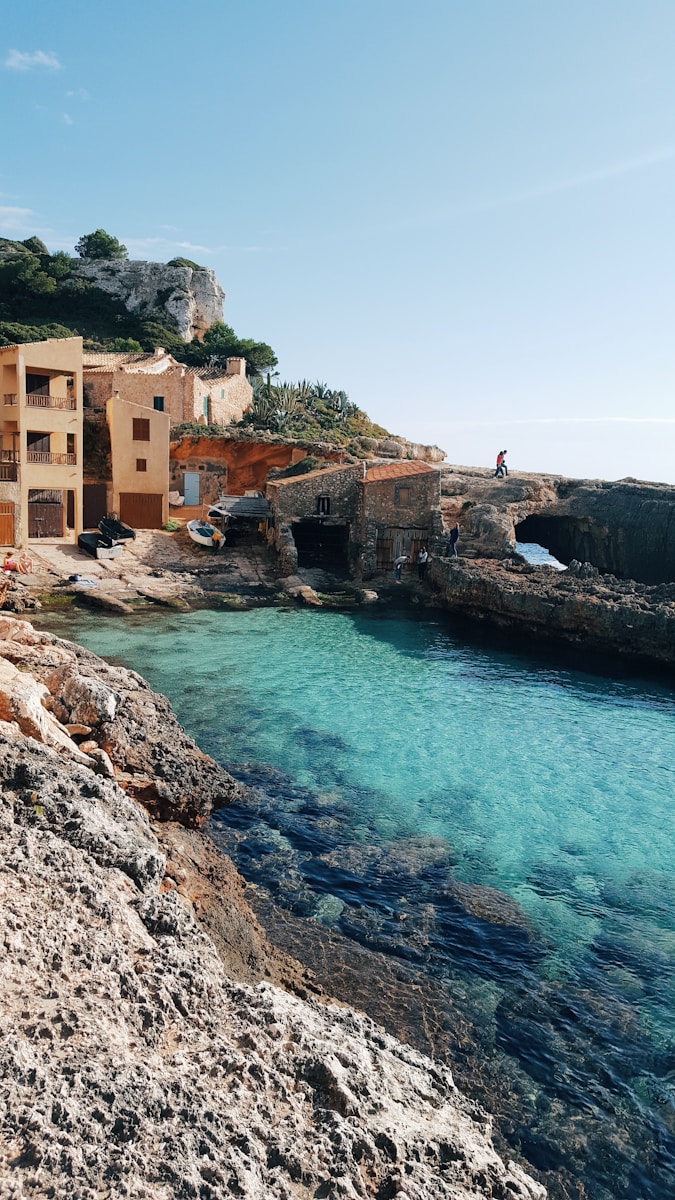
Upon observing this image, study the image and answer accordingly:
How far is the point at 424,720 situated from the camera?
20250 mm

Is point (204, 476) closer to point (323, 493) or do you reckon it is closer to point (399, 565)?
point (323, 493)

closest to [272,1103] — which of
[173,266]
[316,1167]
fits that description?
[316,1167]

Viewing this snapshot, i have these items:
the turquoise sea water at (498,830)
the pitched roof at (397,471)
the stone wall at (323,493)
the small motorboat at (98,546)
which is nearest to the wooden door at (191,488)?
the small motorboat at (98,546)

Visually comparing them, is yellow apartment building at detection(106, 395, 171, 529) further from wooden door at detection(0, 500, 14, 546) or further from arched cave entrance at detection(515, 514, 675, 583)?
arched cave entrance at detection(515, 514, 675, 583)

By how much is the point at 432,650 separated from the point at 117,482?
74.4ft

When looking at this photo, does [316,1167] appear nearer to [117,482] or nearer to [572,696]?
[572,696]

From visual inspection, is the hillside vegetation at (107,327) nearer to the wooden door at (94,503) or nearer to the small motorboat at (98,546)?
the wooden door at (94,503)

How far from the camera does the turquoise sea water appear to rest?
28.1 feet

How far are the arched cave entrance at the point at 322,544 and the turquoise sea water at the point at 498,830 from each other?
42.4ft

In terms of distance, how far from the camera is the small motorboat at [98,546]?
35.5 meters

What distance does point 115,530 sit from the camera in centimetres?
3756

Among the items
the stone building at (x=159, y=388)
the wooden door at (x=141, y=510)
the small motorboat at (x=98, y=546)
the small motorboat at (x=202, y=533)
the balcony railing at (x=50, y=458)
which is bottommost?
the small motorboat at (x=98, y=546)

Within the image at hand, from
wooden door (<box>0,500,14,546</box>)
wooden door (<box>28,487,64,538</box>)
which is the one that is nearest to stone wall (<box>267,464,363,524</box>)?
wooden door (<box>28,487,64,538</box>)

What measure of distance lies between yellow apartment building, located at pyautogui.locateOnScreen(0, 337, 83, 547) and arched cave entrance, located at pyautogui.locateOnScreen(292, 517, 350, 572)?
1148 cm
